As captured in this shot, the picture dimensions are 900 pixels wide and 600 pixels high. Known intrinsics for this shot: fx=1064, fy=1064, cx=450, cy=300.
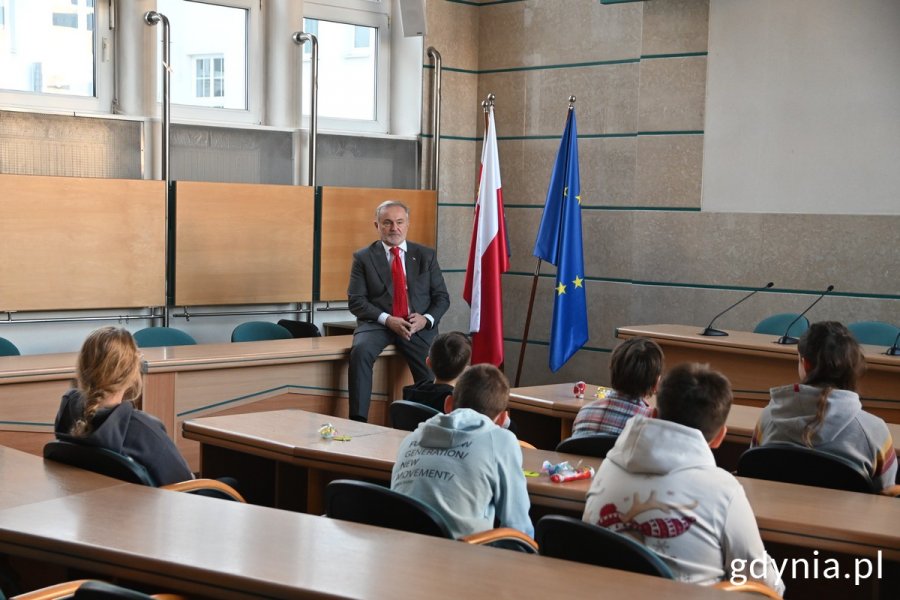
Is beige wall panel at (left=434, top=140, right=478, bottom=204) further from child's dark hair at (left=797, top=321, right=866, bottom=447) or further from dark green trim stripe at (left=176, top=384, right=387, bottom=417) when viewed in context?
child's dark hair at (left=797, top=321, right=866, bottom=447)

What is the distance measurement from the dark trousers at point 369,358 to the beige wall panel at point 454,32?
102 inches

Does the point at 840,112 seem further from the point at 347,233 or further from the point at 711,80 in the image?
the point at 347,233

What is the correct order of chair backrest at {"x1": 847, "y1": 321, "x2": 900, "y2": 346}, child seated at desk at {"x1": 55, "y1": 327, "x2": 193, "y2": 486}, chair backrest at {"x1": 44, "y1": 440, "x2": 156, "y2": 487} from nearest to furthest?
chair backrest at {"x1": 44, "y1": 440, "x2": 156, "y2": 487}, child seated at desk at {"x1": 55, "y1": 327, "x2": 193, "y2": 486}, chair backrest at {"x1": 847, "y1": 321, "x2": 900, "y2": 346}

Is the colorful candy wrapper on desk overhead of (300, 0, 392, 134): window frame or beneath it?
beneath

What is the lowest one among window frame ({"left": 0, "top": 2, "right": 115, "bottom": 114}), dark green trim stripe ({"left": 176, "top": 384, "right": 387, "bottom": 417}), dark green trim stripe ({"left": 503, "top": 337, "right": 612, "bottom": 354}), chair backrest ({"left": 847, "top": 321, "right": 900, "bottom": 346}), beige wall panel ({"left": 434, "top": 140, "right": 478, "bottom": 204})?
dark green trim stripe ({"left": 176, "top": 384, "right": 387, "bottom": 417})

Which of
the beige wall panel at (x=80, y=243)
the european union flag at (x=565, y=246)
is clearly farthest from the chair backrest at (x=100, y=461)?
the european union flag at (x=565, y=246)

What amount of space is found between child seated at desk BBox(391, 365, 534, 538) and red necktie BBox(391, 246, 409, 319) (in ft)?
11.2

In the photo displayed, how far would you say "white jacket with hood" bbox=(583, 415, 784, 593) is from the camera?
2287 mm

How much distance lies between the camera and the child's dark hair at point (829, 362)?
3213 mm

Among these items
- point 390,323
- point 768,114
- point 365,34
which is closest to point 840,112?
point 768,114

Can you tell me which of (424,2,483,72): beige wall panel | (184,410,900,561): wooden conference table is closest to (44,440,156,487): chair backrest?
(184,410,900,561): wooden conference table

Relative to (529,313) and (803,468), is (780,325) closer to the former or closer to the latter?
(529,313)

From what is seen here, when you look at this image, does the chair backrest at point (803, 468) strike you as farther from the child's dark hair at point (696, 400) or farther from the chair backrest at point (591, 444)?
the child's dark hair at point (696, 400)

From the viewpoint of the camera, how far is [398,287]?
625 cm
